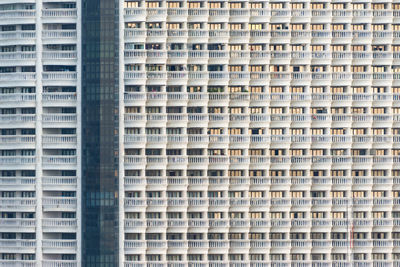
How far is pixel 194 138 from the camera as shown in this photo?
10356 centimetres

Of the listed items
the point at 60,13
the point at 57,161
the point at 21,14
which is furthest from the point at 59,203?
the point at 21,14

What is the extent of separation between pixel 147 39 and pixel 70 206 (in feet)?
82.9

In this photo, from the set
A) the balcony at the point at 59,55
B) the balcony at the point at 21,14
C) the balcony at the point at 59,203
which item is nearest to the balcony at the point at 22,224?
the balcony at the point at 59,203

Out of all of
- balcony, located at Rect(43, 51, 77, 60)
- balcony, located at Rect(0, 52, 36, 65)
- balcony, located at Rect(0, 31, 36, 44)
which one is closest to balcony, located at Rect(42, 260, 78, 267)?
balcony, located at Rect(0, 52, 36, 65)

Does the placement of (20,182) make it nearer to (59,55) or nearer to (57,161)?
(57,161)

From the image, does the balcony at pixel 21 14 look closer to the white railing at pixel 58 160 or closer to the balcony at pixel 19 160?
the balcony at pixel 19 160

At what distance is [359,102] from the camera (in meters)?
105

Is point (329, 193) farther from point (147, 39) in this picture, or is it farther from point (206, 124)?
point (147, 39)

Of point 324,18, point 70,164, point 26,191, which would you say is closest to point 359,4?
point 324,18

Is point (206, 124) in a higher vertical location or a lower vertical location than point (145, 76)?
lower

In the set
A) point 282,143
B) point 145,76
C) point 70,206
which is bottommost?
point 70,206

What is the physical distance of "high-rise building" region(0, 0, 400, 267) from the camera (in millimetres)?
102938

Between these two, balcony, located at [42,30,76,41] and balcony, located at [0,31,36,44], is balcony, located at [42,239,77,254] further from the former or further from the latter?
balcony, located at [42,30,76,41]

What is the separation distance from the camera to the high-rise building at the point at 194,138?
10294 centimetres
